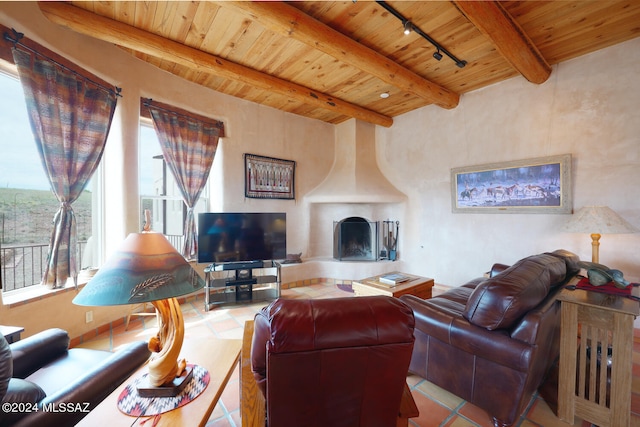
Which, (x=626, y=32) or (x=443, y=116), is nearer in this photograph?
(x=626, y=32)

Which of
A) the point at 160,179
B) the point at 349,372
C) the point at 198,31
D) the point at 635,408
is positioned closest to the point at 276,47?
the point at 198,31

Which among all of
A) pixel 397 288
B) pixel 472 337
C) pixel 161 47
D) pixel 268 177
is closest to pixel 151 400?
pixel 472 337

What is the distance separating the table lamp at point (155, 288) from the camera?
87 cm

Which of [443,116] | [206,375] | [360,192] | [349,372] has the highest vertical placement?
[443,116]

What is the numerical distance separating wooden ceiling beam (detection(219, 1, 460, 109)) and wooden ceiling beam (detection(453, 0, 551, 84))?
901mm

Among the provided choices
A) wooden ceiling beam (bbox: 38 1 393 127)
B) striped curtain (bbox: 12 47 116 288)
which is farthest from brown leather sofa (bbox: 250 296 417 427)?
wooden ceiling beam (bbox: 38 1 393 127)

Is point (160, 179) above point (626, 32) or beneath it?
beneath

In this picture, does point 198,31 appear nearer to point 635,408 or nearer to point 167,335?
point 167,335

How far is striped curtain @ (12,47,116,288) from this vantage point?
2125 mm

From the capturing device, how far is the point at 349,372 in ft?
2.85

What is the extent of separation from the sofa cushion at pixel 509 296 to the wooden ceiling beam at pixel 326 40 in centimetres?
235

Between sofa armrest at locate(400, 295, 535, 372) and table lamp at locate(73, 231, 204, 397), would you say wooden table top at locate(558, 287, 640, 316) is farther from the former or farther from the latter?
table lamp at locate(73, 231, 204, 397)

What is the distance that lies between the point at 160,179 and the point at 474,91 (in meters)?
4.77

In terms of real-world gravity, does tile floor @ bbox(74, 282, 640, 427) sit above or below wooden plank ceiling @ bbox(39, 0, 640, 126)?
below
